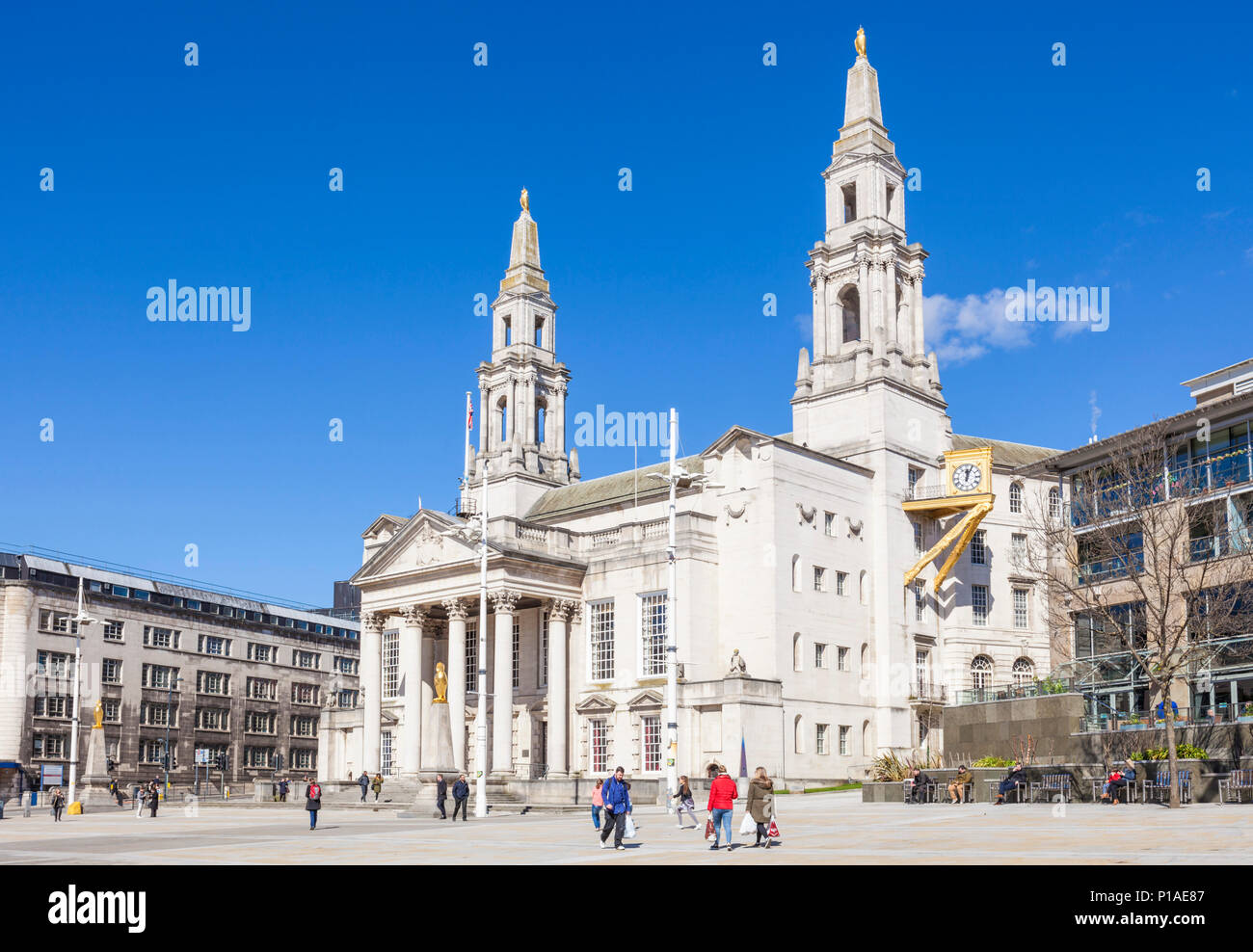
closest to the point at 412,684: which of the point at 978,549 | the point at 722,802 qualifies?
the point at 978,549

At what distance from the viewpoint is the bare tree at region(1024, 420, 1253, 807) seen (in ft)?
157

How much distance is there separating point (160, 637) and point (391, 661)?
2833 centimetres

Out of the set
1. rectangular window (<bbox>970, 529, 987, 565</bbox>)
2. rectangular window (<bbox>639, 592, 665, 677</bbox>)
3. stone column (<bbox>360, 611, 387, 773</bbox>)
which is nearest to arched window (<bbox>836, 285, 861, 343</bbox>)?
rectangular window (<bbox>970, 529, 987, 565</bbox>)

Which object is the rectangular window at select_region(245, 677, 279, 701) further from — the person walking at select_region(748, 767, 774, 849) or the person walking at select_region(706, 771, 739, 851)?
the person walking at select_region(748, 767, 774, 849)

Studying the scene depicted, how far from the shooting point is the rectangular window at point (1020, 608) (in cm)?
7505

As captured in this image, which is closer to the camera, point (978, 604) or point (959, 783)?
point (959, 783)

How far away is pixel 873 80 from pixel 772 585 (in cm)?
3345

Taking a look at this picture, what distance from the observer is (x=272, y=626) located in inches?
4375

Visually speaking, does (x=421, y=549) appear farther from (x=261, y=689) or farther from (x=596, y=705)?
(x=261, y=689)

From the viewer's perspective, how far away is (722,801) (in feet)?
81.1

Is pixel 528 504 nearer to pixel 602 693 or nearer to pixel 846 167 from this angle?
pixel 602 693

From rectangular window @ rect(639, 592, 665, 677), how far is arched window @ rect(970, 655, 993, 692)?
1808 centimetres

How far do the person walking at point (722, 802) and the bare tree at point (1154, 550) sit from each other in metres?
22.0
